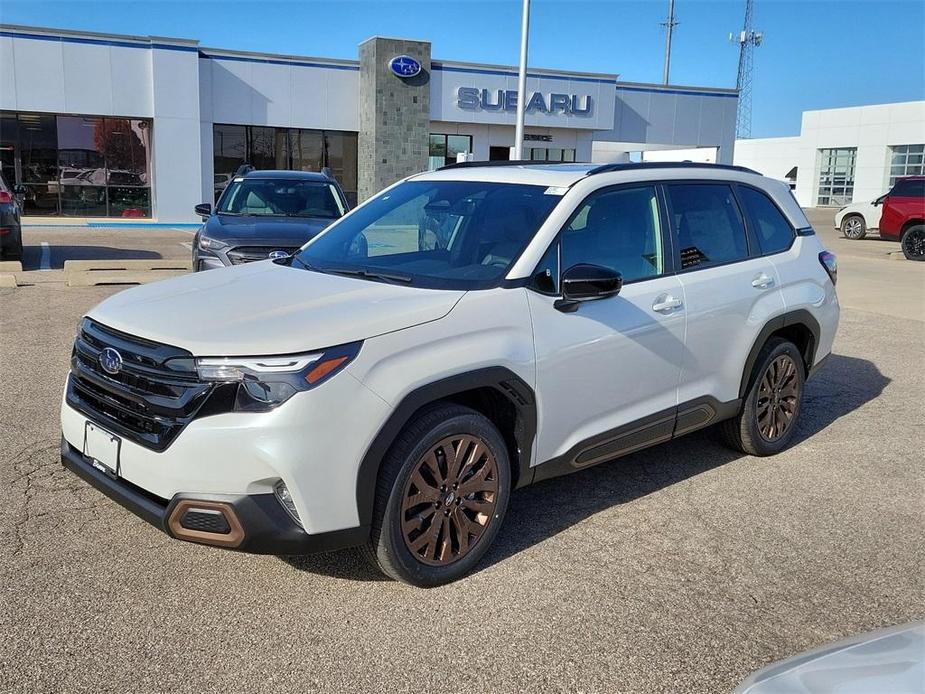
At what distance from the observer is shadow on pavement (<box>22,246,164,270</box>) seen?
15.1 metres

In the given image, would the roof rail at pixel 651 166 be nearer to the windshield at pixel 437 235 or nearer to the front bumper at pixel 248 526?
the windshield at pixel 437 235

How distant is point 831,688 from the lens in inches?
69.7

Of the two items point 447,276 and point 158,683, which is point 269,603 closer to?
point 158,683

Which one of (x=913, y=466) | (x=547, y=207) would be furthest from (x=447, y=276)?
(x=913, y=466)

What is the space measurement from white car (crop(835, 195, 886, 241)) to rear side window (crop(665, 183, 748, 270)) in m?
22.2

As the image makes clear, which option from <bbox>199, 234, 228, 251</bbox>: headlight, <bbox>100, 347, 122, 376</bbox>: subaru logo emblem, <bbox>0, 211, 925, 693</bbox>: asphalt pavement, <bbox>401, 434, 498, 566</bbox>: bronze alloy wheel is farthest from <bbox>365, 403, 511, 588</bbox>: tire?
<bbox>199, 234, 228, 251</bbox>: headlight

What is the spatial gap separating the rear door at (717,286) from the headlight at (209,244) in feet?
17.8

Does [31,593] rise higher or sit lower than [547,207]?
lower

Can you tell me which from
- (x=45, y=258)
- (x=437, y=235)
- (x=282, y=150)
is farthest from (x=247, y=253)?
(x=282, y=150)

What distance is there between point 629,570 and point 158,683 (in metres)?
2.07

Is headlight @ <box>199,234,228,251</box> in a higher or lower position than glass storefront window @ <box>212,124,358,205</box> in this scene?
lower

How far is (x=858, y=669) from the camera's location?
6.03ft

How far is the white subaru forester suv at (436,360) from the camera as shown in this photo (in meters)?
3.17

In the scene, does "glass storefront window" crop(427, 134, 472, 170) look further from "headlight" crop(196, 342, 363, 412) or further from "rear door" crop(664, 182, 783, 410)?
"headlight" crop(196, 342, 363, 412)
